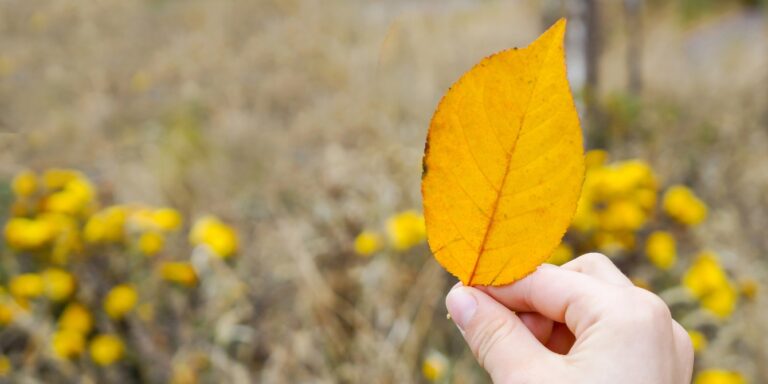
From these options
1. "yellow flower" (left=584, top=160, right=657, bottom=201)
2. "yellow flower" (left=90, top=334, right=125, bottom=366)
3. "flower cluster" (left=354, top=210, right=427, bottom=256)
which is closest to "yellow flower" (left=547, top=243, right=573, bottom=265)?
"yellow flower" (left=584, top=160, right=657, bottom=201)

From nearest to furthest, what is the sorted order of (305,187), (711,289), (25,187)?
1. (711,289)
2. (25,187)
3. (305,187)

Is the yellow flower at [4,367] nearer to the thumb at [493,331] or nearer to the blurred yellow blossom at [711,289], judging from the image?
the thumb at [493,331]

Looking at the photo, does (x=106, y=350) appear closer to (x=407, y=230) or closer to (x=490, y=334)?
(x=407, y=230)

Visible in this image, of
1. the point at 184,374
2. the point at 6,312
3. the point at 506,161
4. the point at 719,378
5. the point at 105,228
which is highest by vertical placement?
the point at 506,161

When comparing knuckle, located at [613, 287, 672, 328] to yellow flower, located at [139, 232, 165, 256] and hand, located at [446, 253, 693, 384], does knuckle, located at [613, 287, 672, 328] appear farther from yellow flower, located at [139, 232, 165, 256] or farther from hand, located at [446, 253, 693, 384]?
yellow flower, located at [139, 232, 165, 256]

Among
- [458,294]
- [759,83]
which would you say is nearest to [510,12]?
[759,83]

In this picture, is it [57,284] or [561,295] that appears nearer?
[561,295]

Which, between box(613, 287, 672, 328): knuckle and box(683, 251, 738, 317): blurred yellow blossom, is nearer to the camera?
box(613, 287, 672, 328): knuckle

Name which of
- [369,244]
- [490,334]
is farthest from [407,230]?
[490,334]
